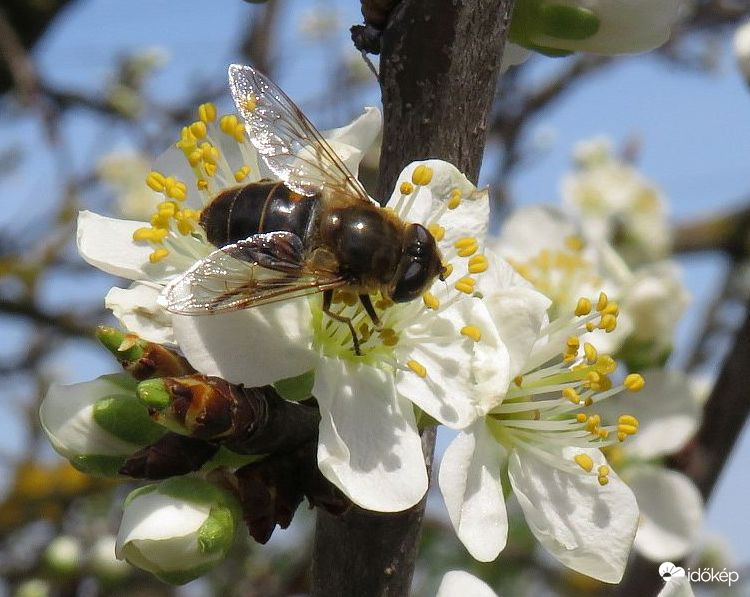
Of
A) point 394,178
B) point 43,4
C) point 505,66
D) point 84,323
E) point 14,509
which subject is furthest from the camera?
point 43,4

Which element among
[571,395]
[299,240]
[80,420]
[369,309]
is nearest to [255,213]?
[299,240]

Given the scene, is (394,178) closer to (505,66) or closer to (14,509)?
(505,66)

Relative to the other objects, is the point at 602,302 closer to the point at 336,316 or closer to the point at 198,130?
the point at 336,316

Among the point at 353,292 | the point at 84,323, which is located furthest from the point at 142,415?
the point at 84,323

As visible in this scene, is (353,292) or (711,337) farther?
(711,337)

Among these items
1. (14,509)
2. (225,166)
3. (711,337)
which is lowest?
(14,509)

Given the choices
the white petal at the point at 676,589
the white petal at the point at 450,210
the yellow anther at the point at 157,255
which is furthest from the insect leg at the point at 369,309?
the white petal at the point at 676,589

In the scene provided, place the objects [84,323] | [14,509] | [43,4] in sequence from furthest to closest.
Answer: [43,4], [84,323], [14,509]

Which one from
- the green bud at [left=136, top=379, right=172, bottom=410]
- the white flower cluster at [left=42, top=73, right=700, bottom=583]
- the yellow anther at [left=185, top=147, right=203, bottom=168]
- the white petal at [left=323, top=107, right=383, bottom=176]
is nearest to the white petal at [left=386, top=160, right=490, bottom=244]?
the white flower cluster at [left=42, top=73, right=700, bottom=583]
